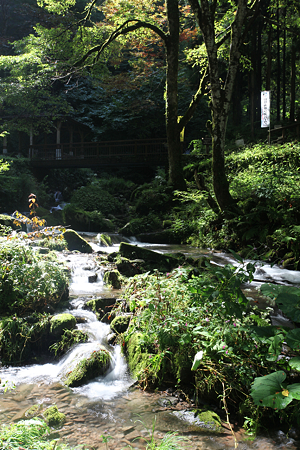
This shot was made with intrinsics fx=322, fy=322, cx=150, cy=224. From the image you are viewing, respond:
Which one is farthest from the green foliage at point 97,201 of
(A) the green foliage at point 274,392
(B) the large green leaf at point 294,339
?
(A) the green foliage at point 274,392

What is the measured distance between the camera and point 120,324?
4.41 m

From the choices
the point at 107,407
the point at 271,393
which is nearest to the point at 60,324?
the point at 107,407

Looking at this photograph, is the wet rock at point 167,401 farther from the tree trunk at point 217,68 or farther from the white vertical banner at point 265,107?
the white vertical banner at point 265,107

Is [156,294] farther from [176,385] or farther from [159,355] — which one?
[176,385]

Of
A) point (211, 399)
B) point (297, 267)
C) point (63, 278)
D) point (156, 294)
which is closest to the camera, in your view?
point (211, 399)

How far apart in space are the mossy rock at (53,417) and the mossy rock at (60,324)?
1.41m

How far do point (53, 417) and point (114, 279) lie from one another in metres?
3.82

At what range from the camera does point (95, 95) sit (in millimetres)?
25344

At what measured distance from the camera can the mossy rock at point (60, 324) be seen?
435 centimetres

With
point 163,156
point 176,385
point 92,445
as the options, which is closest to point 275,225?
point 176,385

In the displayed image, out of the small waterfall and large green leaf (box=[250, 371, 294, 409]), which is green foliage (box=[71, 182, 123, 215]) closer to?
the small waterfall

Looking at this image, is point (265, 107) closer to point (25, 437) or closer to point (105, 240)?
point (105, 240)

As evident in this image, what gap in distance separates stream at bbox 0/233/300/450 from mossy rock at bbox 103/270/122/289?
1.91m

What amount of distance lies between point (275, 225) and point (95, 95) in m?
21.3
